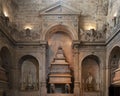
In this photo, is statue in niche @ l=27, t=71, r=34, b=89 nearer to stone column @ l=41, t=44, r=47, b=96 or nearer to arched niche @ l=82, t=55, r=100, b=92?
stone column @ l=41, t=44, r=47, b=96

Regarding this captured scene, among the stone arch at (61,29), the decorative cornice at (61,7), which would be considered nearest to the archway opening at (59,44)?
the stone arch at (61,29)

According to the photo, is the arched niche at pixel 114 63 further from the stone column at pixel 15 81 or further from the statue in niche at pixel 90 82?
the stone column at pixel 15 81

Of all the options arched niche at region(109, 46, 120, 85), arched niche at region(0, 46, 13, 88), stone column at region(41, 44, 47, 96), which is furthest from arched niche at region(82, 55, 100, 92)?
arched niche at region(0, 46, 13, 88)

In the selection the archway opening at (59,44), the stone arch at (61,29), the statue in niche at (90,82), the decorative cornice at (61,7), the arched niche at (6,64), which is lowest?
the statue in niche at (90,82)

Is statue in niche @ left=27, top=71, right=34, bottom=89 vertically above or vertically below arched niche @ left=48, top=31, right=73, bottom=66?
below

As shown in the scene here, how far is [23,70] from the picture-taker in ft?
86.0

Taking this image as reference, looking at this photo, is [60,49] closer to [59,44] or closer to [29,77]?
[59,44]

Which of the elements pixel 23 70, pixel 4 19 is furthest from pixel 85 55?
pixel 4 19

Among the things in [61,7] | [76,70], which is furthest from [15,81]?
[61,7]

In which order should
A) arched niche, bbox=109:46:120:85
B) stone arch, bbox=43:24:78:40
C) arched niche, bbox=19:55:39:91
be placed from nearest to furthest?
arched niche, bbox=109:46:120:85
stone arch, bbox=43:24:78:40
arched niche, bbox=19:55:39:91

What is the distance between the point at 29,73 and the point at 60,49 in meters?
3.37

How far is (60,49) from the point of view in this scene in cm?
2641

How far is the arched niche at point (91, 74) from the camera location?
25656 mm

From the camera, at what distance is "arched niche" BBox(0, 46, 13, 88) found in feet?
74.6
